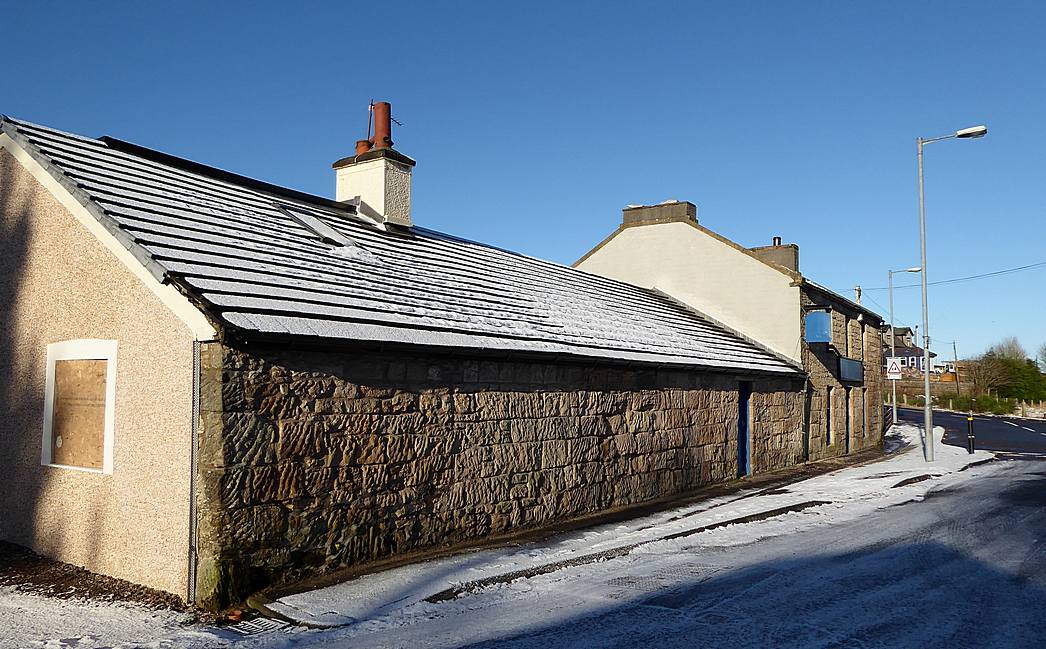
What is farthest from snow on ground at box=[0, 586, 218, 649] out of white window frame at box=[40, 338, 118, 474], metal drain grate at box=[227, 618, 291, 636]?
white window frame at box=[40, 338, 118, 474]

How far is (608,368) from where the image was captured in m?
12.7

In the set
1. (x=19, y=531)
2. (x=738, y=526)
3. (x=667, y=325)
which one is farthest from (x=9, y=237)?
(x=667, y=325)

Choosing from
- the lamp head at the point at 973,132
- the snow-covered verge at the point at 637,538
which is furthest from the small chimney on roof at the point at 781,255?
the snow-covered verge at the point at 637,538

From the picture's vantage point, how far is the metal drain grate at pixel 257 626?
6605 millimetres

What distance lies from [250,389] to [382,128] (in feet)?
28.6

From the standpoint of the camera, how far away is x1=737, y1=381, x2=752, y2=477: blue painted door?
17.1m

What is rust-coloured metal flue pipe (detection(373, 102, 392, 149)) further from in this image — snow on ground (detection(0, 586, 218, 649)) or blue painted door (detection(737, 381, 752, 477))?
snow on ground (detection(0, 586, 218, 649))

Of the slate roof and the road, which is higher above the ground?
the slate roof

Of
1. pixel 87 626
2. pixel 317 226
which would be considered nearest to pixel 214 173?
pixel 317 226

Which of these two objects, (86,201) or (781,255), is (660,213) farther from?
(86,201)

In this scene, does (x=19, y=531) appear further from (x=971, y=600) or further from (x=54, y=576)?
(x=971, y=600)

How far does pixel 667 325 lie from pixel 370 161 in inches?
289

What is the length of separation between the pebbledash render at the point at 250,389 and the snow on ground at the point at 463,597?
0.68 meters

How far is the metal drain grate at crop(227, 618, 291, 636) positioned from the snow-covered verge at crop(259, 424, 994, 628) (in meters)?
0.13
